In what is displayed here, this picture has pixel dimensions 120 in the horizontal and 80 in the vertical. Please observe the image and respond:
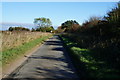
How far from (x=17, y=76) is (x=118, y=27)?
29.1 ft

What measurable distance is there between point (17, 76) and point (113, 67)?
4.14 m

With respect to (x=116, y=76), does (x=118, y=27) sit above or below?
above

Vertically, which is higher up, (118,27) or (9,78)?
(118,27)

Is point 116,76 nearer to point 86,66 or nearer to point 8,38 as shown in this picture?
point 86,66

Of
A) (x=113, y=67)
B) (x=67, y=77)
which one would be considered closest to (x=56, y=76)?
(x=67, y=77)

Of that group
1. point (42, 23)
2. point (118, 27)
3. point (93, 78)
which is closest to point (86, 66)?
point (93, 78)

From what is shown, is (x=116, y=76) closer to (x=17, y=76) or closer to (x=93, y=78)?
(x=93, y=78)

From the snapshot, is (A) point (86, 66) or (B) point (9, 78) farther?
(A) point (86, 66)

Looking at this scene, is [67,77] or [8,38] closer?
[67,77]

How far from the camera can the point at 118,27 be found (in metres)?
15.4

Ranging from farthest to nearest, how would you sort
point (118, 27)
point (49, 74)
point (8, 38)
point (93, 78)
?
1. point (8, 38)
2. point (118, 27)
3. point (49, 74)
4. point (93, 78)

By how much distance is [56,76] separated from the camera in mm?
9156

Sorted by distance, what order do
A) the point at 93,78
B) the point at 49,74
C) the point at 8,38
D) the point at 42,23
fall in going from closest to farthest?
1. the point at 93,78
2. the point at 49,74
3. the point at 8,38
4. the point at 42,23

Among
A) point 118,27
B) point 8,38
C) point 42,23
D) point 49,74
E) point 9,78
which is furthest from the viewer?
point 42,23
